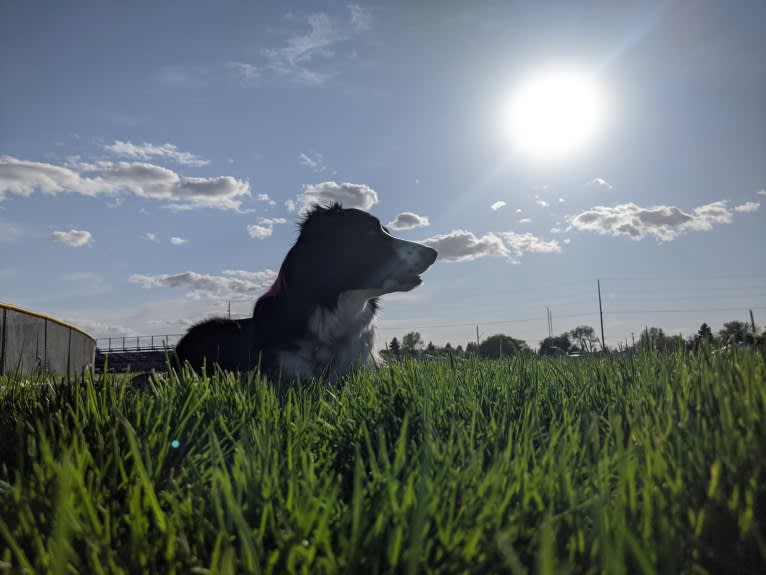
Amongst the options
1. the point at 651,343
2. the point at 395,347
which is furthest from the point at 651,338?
the point at 395,347

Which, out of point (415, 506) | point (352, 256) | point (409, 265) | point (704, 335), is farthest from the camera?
point (409, 265)

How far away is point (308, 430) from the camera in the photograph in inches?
117

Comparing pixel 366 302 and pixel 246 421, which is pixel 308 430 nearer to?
pixel 246 421

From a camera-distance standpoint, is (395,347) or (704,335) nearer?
(704,335)

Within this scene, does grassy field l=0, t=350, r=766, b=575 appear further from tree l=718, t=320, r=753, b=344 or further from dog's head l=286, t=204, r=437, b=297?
dog's head l=286, t=204, r=437, b=297

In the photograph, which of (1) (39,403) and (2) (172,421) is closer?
(2) (172,421)

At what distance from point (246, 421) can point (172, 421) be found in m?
0.37

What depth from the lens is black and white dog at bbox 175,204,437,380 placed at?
595cm

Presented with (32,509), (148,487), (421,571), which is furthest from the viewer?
(32,509)

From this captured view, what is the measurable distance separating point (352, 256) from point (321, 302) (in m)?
0.61

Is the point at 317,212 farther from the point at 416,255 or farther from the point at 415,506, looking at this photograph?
the point at 415,506

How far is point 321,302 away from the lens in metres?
6.09

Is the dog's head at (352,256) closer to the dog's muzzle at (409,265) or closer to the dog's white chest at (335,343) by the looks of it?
the dog's muzzle at (409,265)

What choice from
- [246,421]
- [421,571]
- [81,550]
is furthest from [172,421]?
[421,571]
